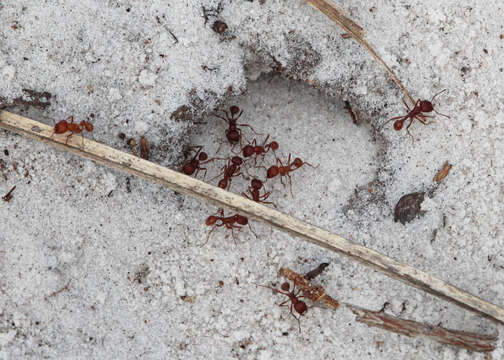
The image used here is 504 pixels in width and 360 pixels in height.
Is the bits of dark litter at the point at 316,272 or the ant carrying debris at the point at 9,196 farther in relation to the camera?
the bits of dark litter at the point at 316,272

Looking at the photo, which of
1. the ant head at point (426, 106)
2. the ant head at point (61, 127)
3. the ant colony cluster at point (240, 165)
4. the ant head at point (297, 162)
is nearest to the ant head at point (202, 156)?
the ant colony cluster at point (240, 165)

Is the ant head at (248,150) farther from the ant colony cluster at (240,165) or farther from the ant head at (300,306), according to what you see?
the ant head at (300,306)

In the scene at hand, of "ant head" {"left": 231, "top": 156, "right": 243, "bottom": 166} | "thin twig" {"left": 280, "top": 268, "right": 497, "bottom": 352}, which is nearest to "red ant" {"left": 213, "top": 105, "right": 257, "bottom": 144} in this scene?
"ant head" {"left": 231, "top": 156, "right": 243, "bottom": 166}

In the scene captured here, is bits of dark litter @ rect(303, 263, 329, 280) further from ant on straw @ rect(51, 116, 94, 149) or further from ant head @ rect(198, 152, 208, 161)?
ant on straw @ rect(51, 116, 94, 149)

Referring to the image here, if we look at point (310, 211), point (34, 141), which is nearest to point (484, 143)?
point (310, 211)

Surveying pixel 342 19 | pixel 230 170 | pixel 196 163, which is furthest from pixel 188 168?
pixel 342 19

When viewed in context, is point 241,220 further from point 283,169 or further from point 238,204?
point 283,169
